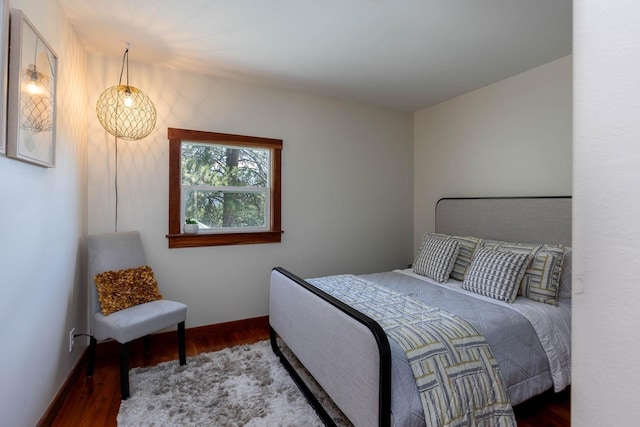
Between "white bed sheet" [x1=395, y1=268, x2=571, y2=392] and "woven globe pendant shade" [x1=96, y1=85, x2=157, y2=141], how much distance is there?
2.99 metres

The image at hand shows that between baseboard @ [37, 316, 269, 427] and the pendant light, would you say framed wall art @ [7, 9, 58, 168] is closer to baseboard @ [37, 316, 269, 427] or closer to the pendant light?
the pendant light

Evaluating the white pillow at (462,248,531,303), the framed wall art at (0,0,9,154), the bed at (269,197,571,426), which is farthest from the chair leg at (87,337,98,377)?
the white pillow at (462,248,531,303)

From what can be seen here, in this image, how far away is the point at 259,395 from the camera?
6.85 feet

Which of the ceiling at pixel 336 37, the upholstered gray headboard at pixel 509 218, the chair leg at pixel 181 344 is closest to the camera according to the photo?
the ceiling at pixel 336 37

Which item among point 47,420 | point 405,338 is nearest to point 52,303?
point 47,420

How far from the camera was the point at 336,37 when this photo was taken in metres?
2.33

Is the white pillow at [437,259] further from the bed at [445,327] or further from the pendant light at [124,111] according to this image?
the pendant light at [124,111]

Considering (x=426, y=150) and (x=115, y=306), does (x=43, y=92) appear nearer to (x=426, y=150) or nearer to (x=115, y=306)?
(x=115, y=306)

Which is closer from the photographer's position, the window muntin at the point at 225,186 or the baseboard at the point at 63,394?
the baseboard at the point at 63,394

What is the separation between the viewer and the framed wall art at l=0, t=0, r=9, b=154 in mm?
1265

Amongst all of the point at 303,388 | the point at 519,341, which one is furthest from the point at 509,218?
the point at 303,388

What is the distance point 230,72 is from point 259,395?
2682mm

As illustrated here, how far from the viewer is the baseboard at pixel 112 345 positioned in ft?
6.11

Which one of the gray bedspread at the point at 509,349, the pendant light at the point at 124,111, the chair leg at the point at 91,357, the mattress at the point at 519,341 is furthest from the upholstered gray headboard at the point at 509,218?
the chair leg at the point at 91,357
